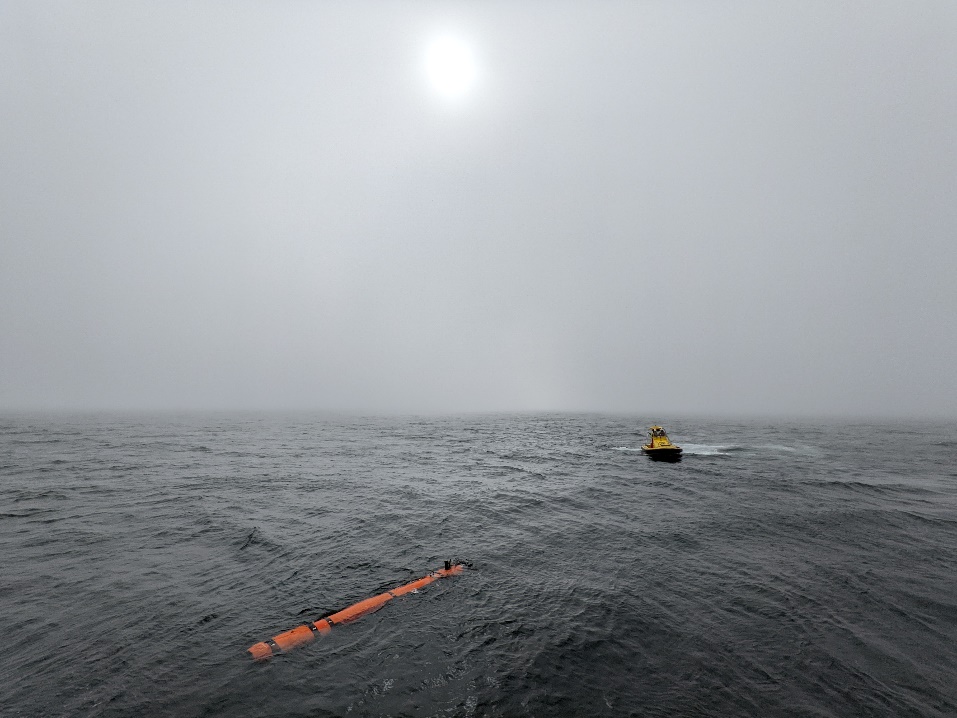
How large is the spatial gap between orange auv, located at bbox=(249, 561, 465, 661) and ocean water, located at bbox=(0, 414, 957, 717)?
38 centimetres

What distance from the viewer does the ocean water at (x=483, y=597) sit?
970 centimetres

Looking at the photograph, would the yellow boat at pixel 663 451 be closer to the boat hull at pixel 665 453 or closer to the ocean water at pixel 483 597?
the boat hull at pixel 665 453

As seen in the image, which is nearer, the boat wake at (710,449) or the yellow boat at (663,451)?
the yellow boat at (663,451)

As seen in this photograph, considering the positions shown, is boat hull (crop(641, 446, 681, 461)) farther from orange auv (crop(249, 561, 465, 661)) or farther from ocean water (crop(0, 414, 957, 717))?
orange auv (crop(249, 561, 465, 661))

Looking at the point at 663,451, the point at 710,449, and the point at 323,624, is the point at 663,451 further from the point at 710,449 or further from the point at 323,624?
the point at 323,624

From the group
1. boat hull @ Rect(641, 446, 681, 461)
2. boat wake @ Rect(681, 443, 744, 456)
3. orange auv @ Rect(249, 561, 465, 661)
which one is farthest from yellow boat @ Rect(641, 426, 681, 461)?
orange auv @ Rect(249, 561, 465, 661)

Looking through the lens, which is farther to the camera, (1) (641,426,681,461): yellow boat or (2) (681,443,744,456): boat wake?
(2) (681,443,744,456): boat wake

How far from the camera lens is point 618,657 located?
1118 centimetres

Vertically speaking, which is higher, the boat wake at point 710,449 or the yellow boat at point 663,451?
the yellow boat at point 663,451

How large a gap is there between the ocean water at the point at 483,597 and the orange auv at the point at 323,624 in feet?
1.23

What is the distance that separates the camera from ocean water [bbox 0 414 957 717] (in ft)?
31.8

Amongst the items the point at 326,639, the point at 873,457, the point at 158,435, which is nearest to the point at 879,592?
the point at 326,639

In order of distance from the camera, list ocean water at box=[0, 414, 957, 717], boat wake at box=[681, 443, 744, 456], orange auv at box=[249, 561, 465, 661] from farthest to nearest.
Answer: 1. boat wake at box=[681, 443, 744, 456]
2. orange auv at box=[249, 561, 465, 661]
3. ocean water at box=[0, 414, 957, 717]

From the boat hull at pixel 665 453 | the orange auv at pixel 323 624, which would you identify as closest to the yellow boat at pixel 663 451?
the boat hull at pixel 665 453
